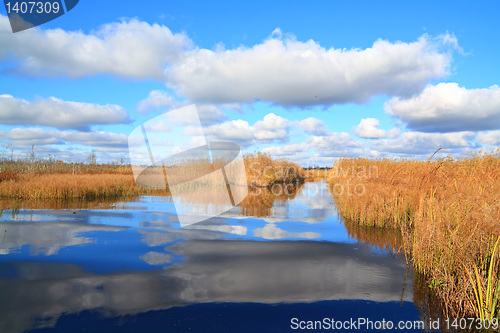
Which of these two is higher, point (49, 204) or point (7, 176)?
point (7, 176)

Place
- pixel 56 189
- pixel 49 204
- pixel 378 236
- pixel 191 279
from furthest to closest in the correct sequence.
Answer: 1. pixel 56 189
2. pixel 49 204
3. pixel 378 236
4. pixel 191 279

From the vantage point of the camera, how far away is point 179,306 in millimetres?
5234

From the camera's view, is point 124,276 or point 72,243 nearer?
point 124,276

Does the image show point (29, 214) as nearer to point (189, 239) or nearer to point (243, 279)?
point (189, 239)

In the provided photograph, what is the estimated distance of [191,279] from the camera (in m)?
6.39

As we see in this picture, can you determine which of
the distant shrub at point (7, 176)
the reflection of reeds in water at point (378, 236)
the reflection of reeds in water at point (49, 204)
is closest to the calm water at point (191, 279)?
the reflection of reeds in water at point (378, 236)

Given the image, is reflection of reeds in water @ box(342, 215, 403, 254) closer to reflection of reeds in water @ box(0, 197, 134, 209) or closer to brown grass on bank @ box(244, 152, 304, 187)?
reflection of reeds in water @ box(0, 197, 134, 209)

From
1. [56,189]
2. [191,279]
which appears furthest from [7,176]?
[191,279]

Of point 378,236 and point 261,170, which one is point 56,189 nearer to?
point 261,170

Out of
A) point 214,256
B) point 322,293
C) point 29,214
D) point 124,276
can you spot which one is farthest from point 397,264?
point 29,214

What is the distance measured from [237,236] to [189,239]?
147cm

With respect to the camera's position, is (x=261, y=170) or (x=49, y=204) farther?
(x=261, y=170)

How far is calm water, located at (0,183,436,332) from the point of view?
4.89m

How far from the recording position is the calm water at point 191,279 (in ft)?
16.0
